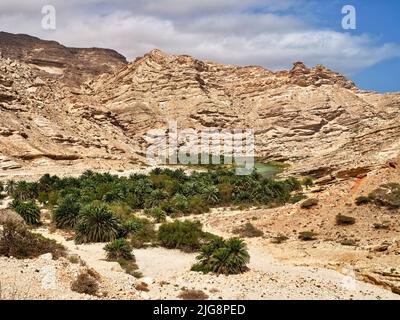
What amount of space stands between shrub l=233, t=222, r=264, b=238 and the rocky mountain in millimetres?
28703

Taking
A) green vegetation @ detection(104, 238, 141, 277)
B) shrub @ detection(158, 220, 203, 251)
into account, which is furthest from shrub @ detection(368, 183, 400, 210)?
green vegetation @ detection(104, 238, 141, 277)

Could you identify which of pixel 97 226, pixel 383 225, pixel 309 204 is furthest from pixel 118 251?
pixel 383 225

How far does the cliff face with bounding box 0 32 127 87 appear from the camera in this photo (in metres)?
160

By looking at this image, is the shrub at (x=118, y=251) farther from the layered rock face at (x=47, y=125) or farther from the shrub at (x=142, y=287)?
the layered rock face at (x=47, y=125)

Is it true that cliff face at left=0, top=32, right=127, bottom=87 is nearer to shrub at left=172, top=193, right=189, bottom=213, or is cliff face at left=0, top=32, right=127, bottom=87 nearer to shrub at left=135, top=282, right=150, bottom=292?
shrub at left=172, top=193, right=189, bottom=213

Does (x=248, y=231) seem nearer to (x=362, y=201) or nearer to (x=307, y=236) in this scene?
(x=307, y=236)

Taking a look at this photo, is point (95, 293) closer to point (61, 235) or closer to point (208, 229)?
point (61, 235)

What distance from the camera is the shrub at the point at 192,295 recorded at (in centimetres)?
1426

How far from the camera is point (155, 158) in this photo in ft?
299

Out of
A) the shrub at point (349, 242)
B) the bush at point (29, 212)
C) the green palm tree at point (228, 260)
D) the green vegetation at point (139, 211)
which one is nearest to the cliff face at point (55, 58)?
the green vegetation at point (139, 211)

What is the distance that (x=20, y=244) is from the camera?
16016 millimetres

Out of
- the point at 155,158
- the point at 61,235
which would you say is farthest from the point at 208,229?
the point at 155,158

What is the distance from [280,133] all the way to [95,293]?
94725mm

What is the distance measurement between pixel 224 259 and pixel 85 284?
5784mm
